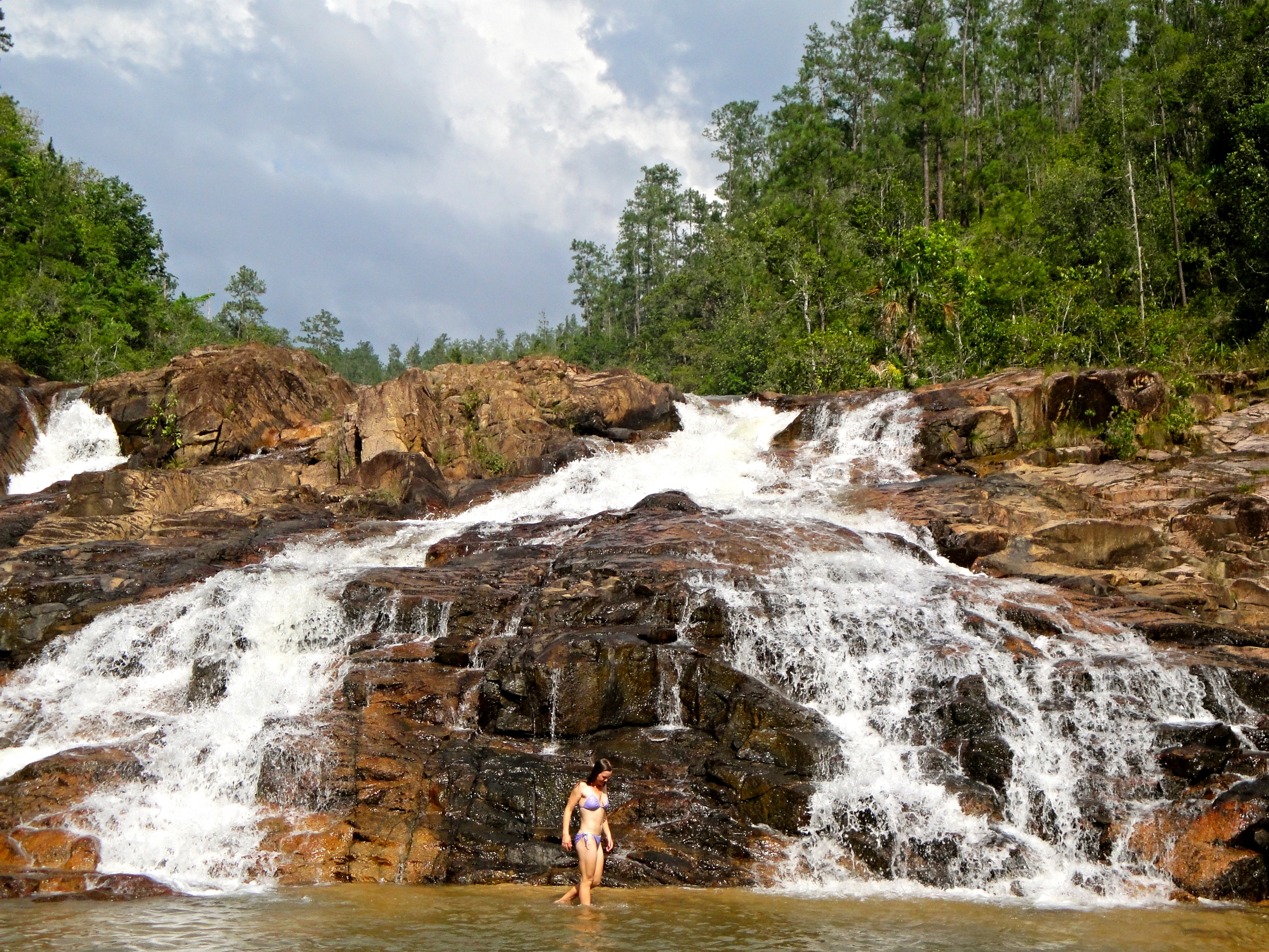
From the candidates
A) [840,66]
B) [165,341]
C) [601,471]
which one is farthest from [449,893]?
[840,66]

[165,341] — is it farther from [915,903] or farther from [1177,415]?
[915,903]

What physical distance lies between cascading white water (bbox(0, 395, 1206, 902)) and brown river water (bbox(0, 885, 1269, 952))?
0.96 metres

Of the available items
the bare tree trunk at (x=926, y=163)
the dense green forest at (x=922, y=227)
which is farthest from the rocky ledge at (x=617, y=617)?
the bare tree trunk at (x=926, y=163)

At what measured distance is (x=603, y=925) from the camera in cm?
853

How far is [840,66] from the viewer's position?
66.4 m

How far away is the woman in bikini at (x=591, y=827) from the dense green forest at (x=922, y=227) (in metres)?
21.7

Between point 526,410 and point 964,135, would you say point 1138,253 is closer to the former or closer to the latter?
point 526,410

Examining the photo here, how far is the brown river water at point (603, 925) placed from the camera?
7.78 m

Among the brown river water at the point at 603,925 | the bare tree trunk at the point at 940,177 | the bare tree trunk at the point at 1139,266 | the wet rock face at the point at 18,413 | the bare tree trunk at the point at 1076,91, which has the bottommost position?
the brown river water at the point at 603,925

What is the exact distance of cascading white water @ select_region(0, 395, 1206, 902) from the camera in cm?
1062

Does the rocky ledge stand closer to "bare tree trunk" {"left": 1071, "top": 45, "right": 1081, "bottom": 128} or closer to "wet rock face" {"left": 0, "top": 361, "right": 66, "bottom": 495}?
Result: "wet rock face" {"left": 0, "top": 361, "right": 66, "bottom": 495}

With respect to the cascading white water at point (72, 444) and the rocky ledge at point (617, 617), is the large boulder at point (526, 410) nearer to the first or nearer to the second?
the rocky ledge at point (617, 617)

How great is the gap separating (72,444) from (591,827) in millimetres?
26087

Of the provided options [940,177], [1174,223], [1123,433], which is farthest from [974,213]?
[1123,433]
